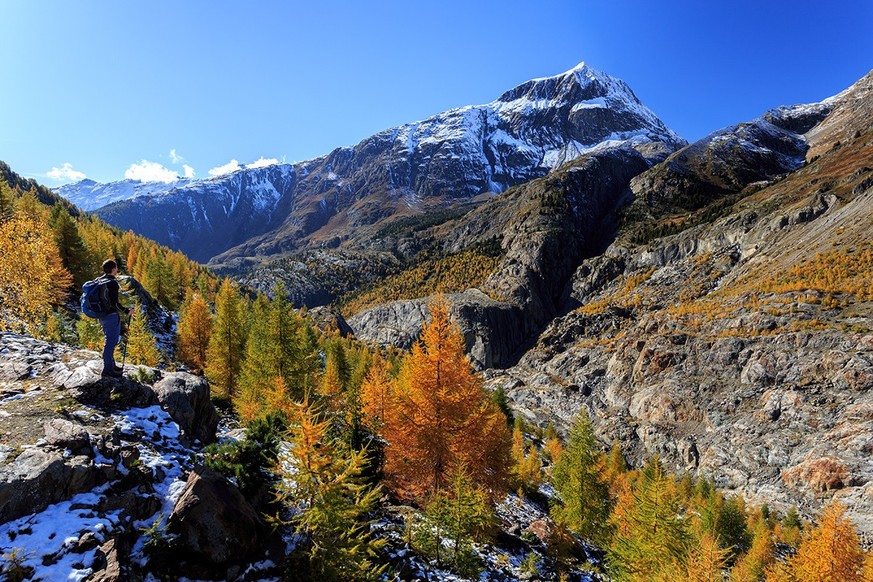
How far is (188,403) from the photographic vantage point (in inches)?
609

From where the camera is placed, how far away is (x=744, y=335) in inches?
2785

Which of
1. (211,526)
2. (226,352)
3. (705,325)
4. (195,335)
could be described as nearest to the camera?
(211,526)

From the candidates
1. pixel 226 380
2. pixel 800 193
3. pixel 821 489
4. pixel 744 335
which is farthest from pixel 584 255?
pixel 226 380

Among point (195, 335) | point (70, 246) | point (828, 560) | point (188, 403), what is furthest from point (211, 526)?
point (70, 246)

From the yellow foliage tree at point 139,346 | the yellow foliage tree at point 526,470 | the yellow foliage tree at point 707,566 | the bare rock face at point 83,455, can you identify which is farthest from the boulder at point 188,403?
the yellow foliage tree at point 526,470

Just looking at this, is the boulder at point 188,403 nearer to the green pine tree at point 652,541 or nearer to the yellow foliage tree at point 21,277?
the yellow foliage tree at point 21,277

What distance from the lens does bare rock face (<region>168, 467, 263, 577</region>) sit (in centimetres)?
979

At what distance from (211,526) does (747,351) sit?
8408 centimetres

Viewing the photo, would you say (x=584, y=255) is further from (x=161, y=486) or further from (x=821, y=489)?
(x=161, y=486)

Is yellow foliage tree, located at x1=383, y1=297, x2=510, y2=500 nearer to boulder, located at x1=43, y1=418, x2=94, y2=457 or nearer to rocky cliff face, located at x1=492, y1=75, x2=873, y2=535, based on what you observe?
boulder, located at x1=43, y1=418, x2=94, y2=457

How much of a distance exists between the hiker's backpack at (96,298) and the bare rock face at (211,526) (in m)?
6.10

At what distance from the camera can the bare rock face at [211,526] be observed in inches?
385

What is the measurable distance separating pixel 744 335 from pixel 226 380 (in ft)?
275

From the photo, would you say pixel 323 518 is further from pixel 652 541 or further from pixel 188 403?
pixel 652 541
